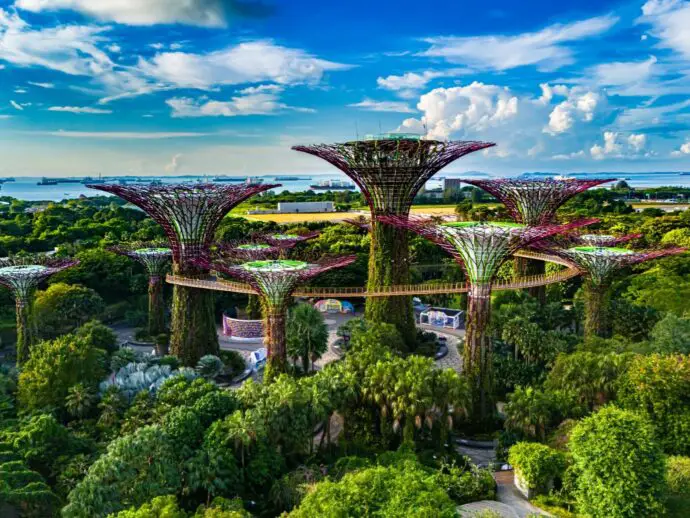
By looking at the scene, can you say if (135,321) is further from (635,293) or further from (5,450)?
(635,293)

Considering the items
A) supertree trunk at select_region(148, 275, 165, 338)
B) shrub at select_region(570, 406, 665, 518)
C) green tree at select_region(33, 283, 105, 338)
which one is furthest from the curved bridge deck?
green tree at select_region(33, 283, 105, 338)

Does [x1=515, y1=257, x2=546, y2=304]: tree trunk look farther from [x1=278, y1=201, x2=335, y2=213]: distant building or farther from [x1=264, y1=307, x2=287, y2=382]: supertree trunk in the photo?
[x1=278, y1=201, x2=335, y2=213]: distant building

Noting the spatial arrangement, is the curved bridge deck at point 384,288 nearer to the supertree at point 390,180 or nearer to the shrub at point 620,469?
the supertree at point 390,180

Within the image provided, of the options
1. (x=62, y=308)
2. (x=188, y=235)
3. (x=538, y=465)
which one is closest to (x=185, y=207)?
(x=188, y=235)

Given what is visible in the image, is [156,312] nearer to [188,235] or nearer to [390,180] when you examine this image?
[188,235]

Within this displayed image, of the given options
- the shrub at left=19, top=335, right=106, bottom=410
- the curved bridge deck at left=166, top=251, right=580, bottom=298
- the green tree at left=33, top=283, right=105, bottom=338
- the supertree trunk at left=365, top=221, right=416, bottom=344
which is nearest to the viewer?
the shrub at left=19, top=335, right=106, bottom=410

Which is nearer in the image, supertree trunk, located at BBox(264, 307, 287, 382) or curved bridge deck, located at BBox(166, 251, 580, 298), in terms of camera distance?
supertree trunk, located at BBox(264, 307, 287, 382)
